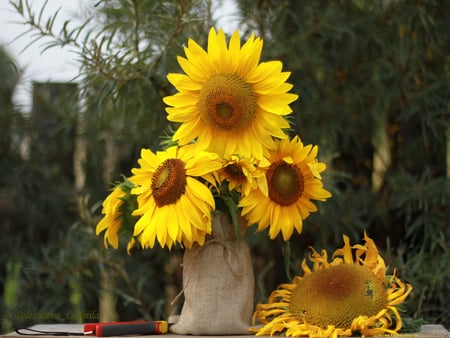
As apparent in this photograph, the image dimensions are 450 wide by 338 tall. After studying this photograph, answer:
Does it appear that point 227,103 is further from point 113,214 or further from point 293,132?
point 293,132

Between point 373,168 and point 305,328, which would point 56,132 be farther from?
point 305,328

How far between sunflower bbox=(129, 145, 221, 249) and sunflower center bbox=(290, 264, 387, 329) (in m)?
0.13

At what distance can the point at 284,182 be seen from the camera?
0.81 m

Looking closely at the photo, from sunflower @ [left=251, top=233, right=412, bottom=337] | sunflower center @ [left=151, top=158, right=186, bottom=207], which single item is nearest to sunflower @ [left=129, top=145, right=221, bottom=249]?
sunflower center @ [left=151, top=158, right=186, bottom=207]

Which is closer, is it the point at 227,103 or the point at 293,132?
the point at 227,103

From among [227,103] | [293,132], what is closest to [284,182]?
[227,103]

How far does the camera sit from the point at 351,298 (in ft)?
2.53

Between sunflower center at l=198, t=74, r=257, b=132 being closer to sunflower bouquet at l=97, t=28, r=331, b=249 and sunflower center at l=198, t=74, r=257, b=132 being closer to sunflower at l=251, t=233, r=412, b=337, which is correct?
sunflower bouquet at l=97, t=28, r=331, b=249

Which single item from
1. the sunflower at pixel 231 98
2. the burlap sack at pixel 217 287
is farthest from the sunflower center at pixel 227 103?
the burlap sack at pixel 217 287

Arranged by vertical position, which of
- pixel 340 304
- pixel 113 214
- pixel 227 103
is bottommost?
pixel 340 304

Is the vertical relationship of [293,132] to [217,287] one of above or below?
above

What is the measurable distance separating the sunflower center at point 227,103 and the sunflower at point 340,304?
0.65 ft

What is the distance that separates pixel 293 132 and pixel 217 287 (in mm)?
496

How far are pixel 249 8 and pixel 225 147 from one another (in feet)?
1.95
